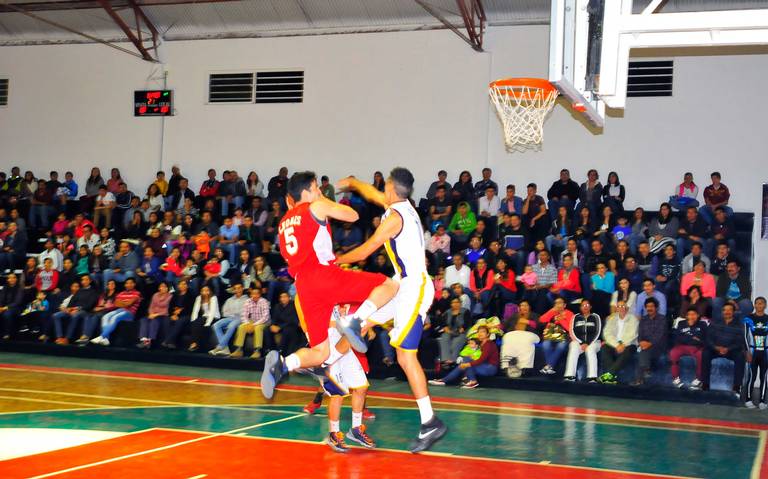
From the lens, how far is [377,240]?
7.05 m

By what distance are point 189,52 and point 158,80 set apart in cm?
102

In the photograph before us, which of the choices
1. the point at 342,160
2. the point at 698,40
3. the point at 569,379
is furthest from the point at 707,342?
the point at 342,160

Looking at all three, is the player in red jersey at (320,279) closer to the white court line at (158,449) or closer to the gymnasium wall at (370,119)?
the white court line at (158,449)

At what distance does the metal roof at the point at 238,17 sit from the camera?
742 inches

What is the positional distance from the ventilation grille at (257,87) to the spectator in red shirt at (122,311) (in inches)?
244

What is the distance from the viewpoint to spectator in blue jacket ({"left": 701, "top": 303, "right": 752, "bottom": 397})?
12.6 meters

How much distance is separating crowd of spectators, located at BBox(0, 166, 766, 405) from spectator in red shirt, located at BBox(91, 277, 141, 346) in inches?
1.0

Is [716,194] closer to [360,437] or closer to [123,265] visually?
[360,437]

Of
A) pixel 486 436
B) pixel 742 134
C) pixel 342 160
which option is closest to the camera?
pixel 486 436

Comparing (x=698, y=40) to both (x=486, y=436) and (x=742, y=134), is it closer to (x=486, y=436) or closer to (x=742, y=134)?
(x=486, y=436)

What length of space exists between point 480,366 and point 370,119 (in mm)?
8127

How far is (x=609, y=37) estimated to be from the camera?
6.63 m

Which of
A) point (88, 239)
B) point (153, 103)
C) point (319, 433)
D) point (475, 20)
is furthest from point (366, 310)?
point (153, 103)

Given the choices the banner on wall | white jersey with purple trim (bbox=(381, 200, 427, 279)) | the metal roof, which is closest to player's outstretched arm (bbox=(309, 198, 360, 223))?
white jersey with purple trim (bbox=(381, 200, 427, 279))
